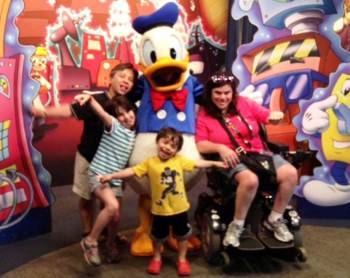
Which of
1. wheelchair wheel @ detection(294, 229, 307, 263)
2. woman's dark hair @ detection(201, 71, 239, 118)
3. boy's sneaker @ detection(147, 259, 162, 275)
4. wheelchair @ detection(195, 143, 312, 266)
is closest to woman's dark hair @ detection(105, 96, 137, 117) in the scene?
woman's dark hair @ detection(201, 71, 239, 118)

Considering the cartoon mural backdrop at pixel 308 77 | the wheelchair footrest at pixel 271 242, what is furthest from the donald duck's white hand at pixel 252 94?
the wheelchair footrest at pixel 271 242

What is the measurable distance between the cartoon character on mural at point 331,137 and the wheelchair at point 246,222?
51 centimetres

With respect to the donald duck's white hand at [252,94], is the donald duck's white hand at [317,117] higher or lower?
lower

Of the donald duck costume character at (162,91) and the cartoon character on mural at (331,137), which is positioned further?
the cartoon character on mural at (331,137)

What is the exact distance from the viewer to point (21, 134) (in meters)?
2.65

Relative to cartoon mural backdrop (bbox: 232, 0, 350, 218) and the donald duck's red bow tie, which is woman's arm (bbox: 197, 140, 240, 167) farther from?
cartoon mural backdrop (bbox: 232, 0, 350, 218)

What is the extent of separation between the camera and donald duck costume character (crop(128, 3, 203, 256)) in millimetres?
2311

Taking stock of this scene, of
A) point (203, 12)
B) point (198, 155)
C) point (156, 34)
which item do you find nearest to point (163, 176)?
point (198, 155)

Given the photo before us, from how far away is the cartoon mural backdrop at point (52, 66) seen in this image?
259 cm

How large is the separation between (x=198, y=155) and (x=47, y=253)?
3.35 ft

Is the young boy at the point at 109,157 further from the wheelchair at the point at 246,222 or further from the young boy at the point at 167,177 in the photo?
the wheelchair at the point at 246,222

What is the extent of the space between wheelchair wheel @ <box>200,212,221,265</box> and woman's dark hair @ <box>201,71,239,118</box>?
0.55 meters

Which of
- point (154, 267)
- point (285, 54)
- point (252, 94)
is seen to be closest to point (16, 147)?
point (154, 267)

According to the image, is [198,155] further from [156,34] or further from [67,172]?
[67,172]
